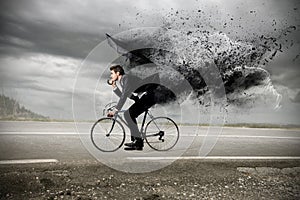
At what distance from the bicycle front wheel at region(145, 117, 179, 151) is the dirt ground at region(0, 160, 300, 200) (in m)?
0.49

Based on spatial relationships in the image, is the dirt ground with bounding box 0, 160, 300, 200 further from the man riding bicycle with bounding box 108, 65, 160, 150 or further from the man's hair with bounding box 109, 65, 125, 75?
the man's hair with bounding box 109, 65, 125, 75

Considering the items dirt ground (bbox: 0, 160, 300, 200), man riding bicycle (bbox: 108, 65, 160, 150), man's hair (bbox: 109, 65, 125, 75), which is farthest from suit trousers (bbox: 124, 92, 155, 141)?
dirt ground (bbox: 0, 160, 300, 200)

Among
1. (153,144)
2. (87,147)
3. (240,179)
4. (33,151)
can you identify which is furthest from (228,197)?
(33,151)

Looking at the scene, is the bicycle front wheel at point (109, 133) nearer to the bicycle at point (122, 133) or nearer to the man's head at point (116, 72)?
the bicycle at point (122, 133)

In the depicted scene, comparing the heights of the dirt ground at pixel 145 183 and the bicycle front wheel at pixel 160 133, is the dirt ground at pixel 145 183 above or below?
below

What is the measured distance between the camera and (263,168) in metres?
6.35

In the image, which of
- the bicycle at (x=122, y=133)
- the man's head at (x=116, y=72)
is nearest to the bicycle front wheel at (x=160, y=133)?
the bicycle at (x=122, y=133)

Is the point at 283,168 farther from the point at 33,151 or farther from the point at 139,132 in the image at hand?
the point at 33,151

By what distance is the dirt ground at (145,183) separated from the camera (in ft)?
14.8

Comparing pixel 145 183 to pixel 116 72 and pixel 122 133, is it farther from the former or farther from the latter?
pixel 116 72

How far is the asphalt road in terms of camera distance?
6.05 m

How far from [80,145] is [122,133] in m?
2.03

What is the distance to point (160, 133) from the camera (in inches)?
221

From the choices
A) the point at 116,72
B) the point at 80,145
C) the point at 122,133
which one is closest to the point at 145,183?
Answer: the point at 122,133
